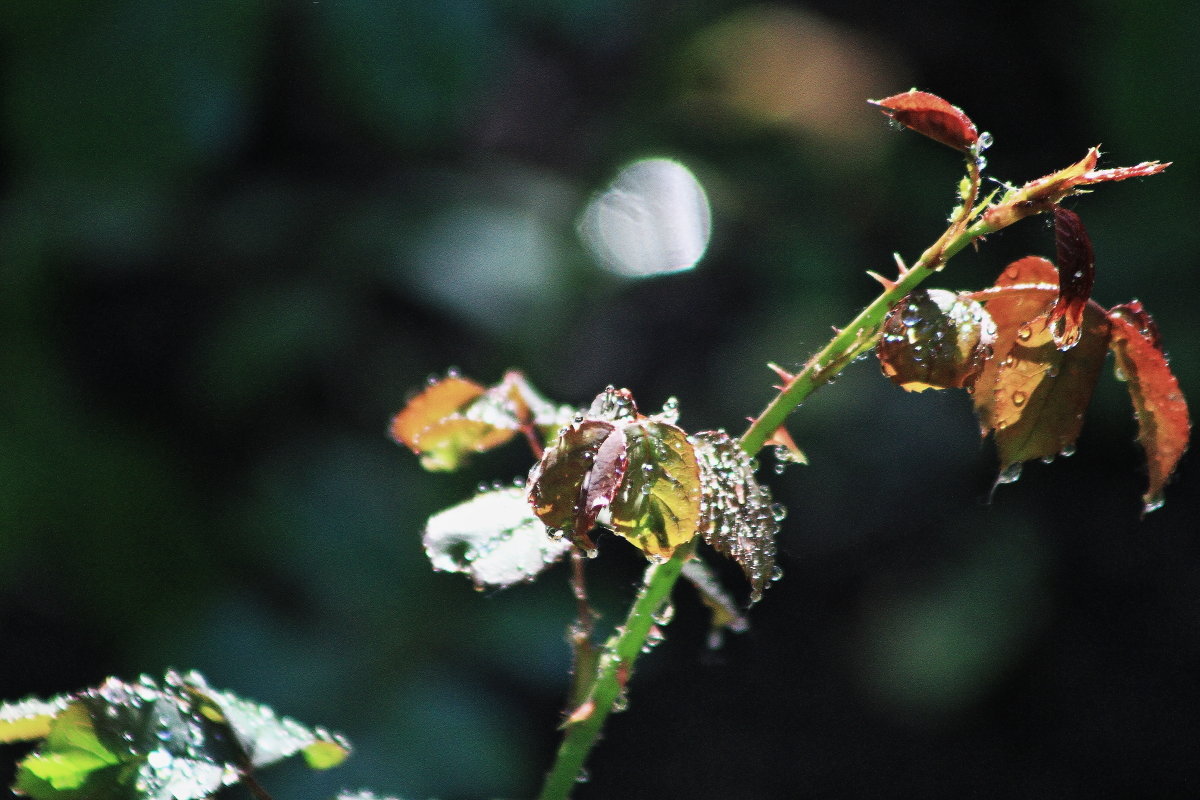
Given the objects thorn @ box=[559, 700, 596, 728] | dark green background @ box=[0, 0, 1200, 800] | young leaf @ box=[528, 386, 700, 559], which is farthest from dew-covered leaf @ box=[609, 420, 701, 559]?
dark green background @ box=[0, 0, 1200, 800]

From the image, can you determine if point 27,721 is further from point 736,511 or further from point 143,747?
point 736,511

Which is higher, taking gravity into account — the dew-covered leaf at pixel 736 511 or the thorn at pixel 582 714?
the dew-covered leaf at pixel 736 511

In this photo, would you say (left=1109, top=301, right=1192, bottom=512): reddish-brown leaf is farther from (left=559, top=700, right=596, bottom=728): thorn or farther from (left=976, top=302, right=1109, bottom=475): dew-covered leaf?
(left=559, top=700, right=596, bottom=728): thorn

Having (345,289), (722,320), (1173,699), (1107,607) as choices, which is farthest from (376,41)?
(1173,699)

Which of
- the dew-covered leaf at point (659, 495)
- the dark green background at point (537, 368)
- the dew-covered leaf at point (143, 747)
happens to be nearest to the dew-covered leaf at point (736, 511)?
the dew-covered leaf at point (659, 495)

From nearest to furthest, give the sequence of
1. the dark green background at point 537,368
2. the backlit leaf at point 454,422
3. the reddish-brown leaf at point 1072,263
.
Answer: the reddish-brown leaf at point 1072,263 < the backlit leaf at point 454,422 < the dark green background at point 537,368

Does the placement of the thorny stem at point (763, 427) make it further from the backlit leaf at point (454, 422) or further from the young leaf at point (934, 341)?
the backlit leaf at point (454, 422)
